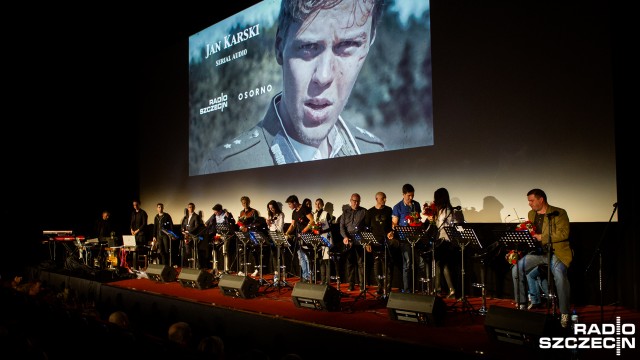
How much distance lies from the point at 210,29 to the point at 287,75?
3145 mm

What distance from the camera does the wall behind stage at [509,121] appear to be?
18.8 ft

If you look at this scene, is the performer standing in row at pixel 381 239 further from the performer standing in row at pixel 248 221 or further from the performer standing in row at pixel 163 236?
the performer standing in row at pixel 163 236

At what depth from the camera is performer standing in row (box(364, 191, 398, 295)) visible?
21.2 ft

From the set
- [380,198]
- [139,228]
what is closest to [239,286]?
[380,198]

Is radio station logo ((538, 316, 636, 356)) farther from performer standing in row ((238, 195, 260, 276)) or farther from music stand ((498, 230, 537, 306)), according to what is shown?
performer standing in row ((238, 195, 260, 276))

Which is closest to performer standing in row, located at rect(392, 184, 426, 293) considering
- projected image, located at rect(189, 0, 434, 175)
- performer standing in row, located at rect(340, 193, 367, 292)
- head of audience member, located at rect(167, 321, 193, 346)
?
performer standing in row, located at rect(340, 193, 367, 292)

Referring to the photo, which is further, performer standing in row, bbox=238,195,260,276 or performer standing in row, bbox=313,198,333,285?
performer standing in row, bbox=238,195,260,276

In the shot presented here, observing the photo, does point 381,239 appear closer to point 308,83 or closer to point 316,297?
point 316,297

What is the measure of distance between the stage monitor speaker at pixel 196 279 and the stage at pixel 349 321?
40mm

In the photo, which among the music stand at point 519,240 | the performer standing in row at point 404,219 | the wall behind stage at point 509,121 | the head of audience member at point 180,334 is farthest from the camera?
the performer standing in row at point 404,219

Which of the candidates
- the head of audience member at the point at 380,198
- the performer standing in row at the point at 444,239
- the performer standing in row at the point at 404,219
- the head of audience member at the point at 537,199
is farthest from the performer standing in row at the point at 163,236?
the head of audience member at the point at 537,199

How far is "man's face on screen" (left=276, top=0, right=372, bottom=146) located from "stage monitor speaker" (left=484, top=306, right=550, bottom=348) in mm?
5037

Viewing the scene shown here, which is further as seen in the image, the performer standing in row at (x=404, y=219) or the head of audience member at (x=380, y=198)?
A: the head of audience member at (x=380, y=198)

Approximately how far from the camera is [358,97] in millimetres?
8016
